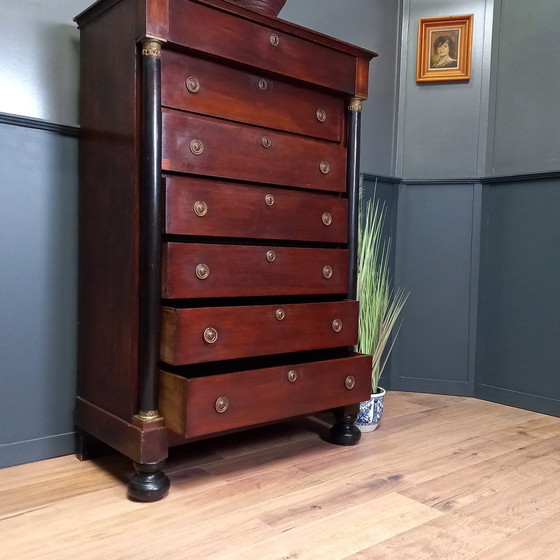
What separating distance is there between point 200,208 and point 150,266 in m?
0.21

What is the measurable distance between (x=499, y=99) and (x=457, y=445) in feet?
5.00

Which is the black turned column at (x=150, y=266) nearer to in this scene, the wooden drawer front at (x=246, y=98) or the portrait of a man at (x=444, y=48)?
the wooden drawer front at (x=246, y=98)

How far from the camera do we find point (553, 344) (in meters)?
2.44

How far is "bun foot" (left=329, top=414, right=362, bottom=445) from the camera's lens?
1.98 meters

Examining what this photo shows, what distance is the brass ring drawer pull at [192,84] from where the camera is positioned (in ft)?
5.04

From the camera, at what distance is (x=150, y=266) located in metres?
1.47

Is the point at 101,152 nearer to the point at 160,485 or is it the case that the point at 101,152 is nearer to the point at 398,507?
the point at 160,485

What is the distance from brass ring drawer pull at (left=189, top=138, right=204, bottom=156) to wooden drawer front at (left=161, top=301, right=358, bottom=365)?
0.41 metres

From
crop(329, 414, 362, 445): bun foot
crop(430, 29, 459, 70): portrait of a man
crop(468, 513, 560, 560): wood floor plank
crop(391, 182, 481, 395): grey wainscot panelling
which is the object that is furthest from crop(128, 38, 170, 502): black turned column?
crop(430, 29, 459, 70): portrait of a man

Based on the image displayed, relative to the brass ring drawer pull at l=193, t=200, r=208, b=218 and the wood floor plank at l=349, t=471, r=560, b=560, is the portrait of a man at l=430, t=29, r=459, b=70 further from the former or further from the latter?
the wood floor plank at l=349, t=471, r=560, b=560

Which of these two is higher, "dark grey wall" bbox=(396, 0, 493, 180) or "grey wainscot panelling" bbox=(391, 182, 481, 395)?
"dark grey wall" bbox=(396, 0, 493, 180)

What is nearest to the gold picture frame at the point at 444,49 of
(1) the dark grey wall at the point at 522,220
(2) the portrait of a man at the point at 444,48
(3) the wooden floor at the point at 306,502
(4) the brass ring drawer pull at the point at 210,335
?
(2) the portrait of a man at the point at 444,48

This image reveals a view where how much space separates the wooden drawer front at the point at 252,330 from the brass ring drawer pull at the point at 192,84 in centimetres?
57

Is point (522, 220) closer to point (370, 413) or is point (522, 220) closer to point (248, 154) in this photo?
point (370, 413)
